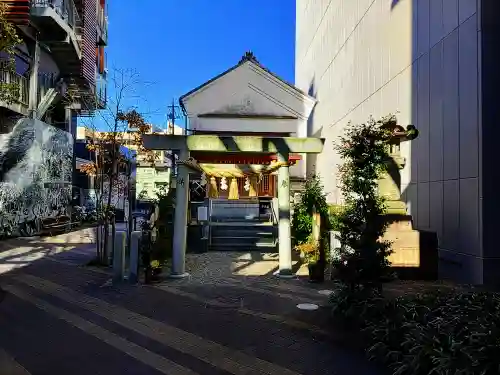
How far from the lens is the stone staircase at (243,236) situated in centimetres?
1505

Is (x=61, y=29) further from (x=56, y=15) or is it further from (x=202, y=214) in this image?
(x=202, y=214)

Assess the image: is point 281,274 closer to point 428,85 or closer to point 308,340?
point 308,340

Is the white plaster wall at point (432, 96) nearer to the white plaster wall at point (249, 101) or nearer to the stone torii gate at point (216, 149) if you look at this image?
the stone torii gate at point (216, 149)

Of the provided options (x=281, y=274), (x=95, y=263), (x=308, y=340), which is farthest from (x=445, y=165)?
(x=95, y=263)

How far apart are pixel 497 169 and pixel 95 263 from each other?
10436mm

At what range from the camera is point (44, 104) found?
66.4 ft

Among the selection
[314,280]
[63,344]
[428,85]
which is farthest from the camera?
[428,85]

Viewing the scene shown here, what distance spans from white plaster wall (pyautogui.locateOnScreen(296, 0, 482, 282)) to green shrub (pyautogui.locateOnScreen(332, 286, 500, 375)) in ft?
12.3

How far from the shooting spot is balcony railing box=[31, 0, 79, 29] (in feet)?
58.7

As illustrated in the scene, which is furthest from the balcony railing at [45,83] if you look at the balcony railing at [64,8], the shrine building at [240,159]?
the shrine building at [240,159]

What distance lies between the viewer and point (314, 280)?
376 inches

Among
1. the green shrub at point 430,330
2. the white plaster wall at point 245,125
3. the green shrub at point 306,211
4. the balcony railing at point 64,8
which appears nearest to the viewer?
the green shrub at point 430,330

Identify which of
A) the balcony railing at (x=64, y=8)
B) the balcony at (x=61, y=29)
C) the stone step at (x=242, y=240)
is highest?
the balcony railing at (x=64, y=8)

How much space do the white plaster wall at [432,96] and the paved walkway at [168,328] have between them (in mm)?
3723
